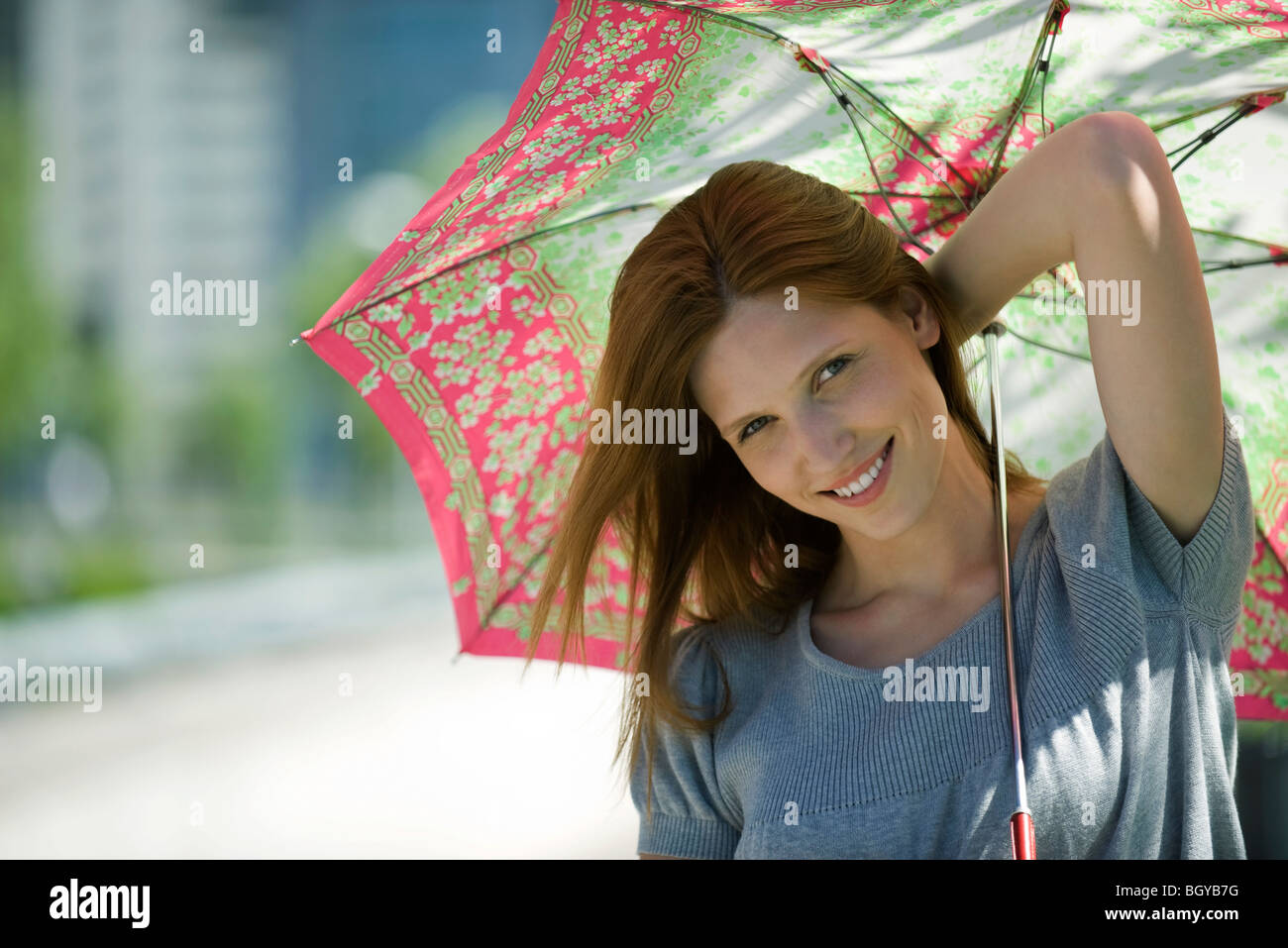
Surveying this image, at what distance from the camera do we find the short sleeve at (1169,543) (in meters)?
1.47

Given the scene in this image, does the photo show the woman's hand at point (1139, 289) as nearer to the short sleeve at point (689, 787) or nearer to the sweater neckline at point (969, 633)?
the sweater neckline at point (969, 633)

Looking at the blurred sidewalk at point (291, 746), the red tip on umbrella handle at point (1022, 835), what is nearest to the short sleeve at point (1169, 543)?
the red tip on umbrella handle at point (1022, 835)

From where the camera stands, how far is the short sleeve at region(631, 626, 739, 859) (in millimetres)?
1781

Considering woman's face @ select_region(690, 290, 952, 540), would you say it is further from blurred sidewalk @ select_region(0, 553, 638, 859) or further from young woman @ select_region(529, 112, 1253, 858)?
blurred sidewalk @ select_region(0, 553, 638, 859)

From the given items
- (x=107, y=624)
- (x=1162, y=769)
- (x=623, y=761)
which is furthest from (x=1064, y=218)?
(x=107, y=624)

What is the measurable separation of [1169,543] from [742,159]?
791 millimetres

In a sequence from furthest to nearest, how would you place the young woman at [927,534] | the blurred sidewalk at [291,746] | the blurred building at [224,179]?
the blurred building at [224,179] → the blurred sidewalk at [291,746] → the young woman at [927,534]

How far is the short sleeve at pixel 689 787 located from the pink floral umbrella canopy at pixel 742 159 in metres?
0.18

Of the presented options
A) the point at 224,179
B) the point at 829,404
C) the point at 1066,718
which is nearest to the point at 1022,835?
the point at 1066,718

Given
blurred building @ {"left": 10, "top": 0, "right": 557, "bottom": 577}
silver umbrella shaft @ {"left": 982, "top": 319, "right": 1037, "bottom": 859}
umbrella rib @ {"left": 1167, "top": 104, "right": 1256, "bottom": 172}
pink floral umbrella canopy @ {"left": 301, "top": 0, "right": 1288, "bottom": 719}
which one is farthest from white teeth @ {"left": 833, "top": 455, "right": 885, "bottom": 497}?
blurred building @ {"left": 10, "top": 0, "right": 557, "bottom": 577}

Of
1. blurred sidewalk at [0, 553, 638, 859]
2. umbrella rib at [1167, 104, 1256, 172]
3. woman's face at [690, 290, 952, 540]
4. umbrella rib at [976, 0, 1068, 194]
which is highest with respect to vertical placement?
umbrella rib at [976, 0, 1068, 194]

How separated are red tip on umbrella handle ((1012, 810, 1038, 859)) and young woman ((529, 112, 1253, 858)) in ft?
0.30

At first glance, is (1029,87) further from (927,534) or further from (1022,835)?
(1022,835)
